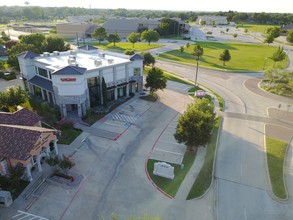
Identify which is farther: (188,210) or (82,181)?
(82,181)

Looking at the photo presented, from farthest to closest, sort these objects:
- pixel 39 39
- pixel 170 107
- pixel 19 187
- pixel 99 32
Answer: pixel 99 32
pixel 39 39
pixel 170 107
pixel 19 187

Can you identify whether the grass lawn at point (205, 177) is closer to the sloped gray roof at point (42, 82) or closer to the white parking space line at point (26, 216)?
the white parking space line at point (26, 216)

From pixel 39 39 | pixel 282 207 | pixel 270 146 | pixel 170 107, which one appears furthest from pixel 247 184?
pixel 39 39

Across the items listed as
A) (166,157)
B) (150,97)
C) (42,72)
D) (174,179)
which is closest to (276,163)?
(174,179)

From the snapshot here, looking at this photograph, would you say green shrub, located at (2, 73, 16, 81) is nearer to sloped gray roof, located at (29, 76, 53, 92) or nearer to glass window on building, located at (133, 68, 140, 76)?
sloped gray roof, located at (29, 76, 53, 92)

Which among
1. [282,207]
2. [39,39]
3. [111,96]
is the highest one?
[39,39]

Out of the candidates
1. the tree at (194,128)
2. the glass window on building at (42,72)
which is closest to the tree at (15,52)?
the glass window on building at (42,72)

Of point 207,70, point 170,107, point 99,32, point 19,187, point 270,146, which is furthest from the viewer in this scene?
point 99,32

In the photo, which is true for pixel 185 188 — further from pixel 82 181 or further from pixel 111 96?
pixel 111 96

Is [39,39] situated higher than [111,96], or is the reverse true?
[39,39]
